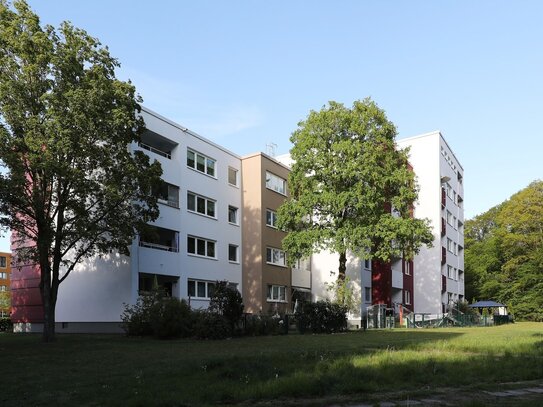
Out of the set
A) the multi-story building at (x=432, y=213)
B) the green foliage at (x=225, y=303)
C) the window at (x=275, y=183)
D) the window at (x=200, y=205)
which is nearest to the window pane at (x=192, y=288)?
the window at (x=200, y=205)

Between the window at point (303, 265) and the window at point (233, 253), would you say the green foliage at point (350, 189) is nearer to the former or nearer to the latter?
the window at point (233, 253)

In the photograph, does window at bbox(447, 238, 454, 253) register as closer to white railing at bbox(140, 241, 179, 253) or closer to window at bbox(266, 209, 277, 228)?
window at bbox(266, 209, 277, 228)

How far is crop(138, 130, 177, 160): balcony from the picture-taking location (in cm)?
3517

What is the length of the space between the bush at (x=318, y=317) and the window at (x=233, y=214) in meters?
13.3

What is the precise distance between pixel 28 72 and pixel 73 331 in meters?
17.6

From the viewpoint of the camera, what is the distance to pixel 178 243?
1416 inches

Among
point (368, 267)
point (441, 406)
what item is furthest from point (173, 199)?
point (441, 406)

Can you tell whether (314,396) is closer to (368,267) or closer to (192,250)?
(192,250)

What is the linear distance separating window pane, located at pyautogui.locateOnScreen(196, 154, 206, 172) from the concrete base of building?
41.1 feet

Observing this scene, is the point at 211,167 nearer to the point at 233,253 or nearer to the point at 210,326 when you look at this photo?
the point at 233,253

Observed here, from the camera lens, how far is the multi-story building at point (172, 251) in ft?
107

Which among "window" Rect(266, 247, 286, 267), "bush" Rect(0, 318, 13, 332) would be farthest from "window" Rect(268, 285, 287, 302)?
"bush" Rect(0, 318, 13, 332)

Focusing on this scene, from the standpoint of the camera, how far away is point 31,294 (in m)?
36.5

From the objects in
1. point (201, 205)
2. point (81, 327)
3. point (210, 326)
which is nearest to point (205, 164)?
point (201, 205)
